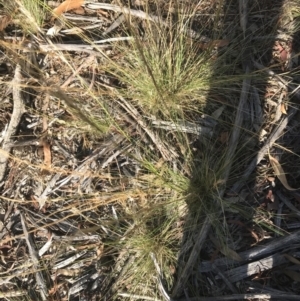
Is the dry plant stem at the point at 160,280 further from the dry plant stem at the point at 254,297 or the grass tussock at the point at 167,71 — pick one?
the grass tussock at the point at 167,71

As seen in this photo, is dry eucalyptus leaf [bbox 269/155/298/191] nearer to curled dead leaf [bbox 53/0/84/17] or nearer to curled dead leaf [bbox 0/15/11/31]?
curled dead leaf [bbox 53/0/84/17]

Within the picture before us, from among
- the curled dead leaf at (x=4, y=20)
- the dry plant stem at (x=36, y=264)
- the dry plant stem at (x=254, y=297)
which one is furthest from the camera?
the curled dead leaf at (x=4, y=20)

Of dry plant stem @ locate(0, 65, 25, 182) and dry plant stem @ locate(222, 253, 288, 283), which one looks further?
dry plant stem @ locate(0, 65, 25, 182)

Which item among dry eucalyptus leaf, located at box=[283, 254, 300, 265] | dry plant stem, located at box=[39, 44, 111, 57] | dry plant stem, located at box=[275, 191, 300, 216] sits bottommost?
dry eucalyptus leaf, located at box=[283, 254, 300, 265]

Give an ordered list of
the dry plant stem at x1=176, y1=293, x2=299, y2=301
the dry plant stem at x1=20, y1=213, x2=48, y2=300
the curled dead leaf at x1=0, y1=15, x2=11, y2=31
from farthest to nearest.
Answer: the curled dead leaf at x1=0, y1=15, x2=11, y2=31, the dry plant stem at x1=20, y1=213, x2=48, y2=300, the dry plant stem at x1=176, y1=293, x2=299, y2=301

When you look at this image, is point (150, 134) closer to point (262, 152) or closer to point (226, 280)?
point (262, 152)

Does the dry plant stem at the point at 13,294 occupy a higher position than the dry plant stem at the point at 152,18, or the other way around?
the dry plant stem at the point at 152,18

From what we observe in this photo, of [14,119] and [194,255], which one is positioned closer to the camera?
[194,255]

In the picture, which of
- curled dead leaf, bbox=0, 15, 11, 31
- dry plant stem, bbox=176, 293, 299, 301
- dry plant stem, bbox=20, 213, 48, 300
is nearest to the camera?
dry plant stem, bbox=176, 293, 299, 301

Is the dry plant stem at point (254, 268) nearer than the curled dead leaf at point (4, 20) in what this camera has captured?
Yes

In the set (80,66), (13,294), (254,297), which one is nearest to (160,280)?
(254,297)

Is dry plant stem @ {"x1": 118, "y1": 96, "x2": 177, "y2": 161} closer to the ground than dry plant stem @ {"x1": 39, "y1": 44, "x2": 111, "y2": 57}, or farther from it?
closer to the ground

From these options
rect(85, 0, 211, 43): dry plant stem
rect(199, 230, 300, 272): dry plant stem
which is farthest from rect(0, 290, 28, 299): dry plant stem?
rect(85, 0, 211, 43): dry plant stem

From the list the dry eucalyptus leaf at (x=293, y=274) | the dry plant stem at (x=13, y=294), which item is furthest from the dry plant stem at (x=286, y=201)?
the dry plant stem at (x=13, y=294)
